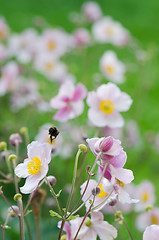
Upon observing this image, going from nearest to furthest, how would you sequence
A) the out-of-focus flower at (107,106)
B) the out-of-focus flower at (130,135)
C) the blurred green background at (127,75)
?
the out-of-focus flower at (107,106) → the blurred green background at (127,75) → the out-of-focus flower at (130,135)

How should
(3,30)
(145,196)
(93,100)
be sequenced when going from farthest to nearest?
(3,30)
(145,196)
(93,100)

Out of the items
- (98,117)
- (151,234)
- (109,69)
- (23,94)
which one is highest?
(109,69)

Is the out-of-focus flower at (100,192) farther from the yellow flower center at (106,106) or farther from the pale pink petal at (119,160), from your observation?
the yellow flower center at (106,106)

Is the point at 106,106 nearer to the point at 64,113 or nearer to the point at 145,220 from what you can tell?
the point at 64,113

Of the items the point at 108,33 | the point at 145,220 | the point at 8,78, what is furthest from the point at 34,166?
the point at 108,33

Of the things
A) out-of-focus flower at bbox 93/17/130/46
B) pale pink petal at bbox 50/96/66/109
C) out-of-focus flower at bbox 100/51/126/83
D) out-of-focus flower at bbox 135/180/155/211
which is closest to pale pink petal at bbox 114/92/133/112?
pale pink petal at bbox 50/96/66/109

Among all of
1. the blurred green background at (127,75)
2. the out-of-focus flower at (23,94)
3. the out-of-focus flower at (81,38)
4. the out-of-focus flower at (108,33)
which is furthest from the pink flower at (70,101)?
the out-of-focus flower at (108,33)

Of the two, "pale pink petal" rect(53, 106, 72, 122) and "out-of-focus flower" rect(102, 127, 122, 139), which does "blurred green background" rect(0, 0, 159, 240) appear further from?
"pale pink petal" rect(53, 106, 72, 122)
